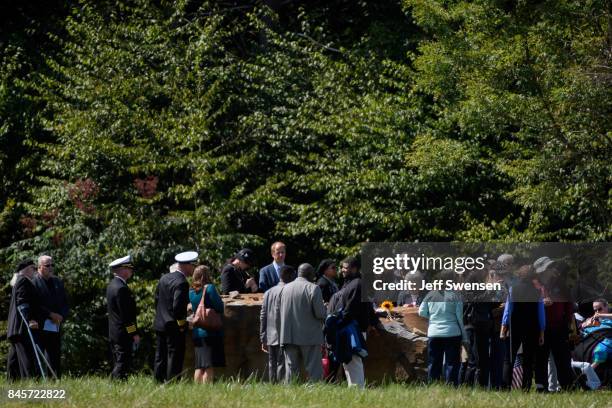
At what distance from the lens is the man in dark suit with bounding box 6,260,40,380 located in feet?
46.2

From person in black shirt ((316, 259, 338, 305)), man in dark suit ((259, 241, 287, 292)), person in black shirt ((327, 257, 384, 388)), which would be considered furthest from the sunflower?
man in dark suit ((259, 241, 287, 292))

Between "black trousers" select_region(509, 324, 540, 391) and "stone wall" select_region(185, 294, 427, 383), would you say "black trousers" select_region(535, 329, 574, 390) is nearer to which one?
"black trousers" select_region(509, 324, 540, 391)

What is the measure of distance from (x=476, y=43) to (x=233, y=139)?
5657 millimetres

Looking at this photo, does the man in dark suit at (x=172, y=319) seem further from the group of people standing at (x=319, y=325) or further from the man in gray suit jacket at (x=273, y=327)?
the man in gray suit jacket at (x=273, y=327)

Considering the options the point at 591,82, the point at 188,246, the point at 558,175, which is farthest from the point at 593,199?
the point at 188,246

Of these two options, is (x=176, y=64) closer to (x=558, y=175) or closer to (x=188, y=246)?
(x=188, y=246)

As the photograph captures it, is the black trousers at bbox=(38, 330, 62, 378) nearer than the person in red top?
Yes

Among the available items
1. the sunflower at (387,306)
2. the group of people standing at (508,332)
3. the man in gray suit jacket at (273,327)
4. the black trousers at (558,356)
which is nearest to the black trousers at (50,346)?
the man in gray suit jacket at (273,327)

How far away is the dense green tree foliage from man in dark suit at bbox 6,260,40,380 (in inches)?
248

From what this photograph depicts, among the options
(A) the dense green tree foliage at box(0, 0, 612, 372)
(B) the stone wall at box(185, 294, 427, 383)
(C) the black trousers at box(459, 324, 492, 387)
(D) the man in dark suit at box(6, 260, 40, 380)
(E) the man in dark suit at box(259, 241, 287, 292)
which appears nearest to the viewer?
(D) the man in dark suit at box(6, 260, 40, 380)

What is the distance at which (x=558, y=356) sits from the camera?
48.8ft

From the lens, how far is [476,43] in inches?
784

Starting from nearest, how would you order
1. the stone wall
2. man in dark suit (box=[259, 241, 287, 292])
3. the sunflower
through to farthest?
the stone wall → the sunflower → man in dark suit (box=[259, 241, 287, 292])

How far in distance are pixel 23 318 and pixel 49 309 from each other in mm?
552
